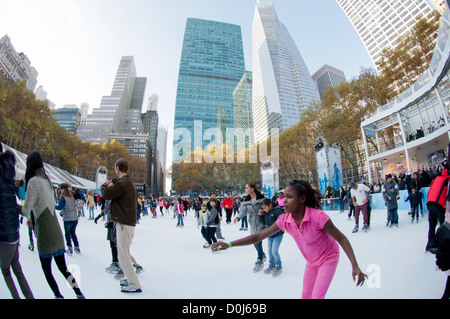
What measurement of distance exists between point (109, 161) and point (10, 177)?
5263 cm

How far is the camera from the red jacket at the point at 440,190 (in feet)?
11.7

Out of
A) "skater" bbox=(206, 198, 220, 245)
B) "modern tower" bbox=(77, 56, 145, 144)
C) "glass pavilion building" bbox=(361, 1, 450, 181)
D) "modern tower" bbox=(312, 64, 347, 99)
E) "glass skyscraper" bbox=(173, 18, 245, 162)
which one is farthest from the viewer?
"modern tower" bbox=(312, 64, 347, 99)

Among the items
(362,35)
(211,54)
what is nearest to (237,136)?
(211,54)

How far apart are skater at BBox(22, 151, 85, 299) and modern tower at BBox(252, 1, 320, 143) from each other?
279 ft

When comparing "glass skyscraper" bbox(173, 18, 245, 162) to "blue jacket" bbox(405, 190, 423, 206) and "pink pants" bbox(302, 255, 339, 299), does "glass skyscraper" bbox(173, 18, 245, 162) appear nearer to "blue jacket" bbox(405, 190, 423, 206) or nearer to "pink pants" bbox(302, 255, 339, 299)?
"blue jacket" bbox(405, 190, 423, 206)

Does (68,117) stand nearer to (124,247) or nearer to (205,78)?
(205,78)

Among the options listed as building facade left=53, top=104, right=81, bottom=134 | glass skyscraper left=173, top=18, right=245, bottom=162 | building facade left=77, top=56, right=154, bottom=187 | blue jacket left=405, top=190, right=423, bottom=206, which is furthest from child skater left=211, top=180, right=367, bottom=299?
building facade left=53, top=104, right=81, bottom=134

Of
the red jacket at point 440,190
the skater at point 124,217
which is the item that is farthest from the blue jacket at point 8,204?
the red jacket at point 440,190

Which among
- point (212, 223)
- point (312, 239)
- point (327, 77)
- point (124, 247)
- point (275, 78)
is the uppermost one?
point (327, 77)

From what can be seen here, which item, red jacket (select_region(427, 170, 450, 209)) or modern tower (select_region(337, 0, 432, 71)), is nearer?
red jacket (select_region(427, 170, 450, 209))

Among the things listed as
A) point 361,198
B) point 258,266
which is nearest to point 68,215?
point 258,266

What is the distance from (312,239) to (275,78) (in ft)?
321

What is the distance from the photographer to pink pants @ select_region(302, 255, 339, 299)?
1656 mm

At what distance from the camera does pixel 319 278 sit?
170 centimetres
